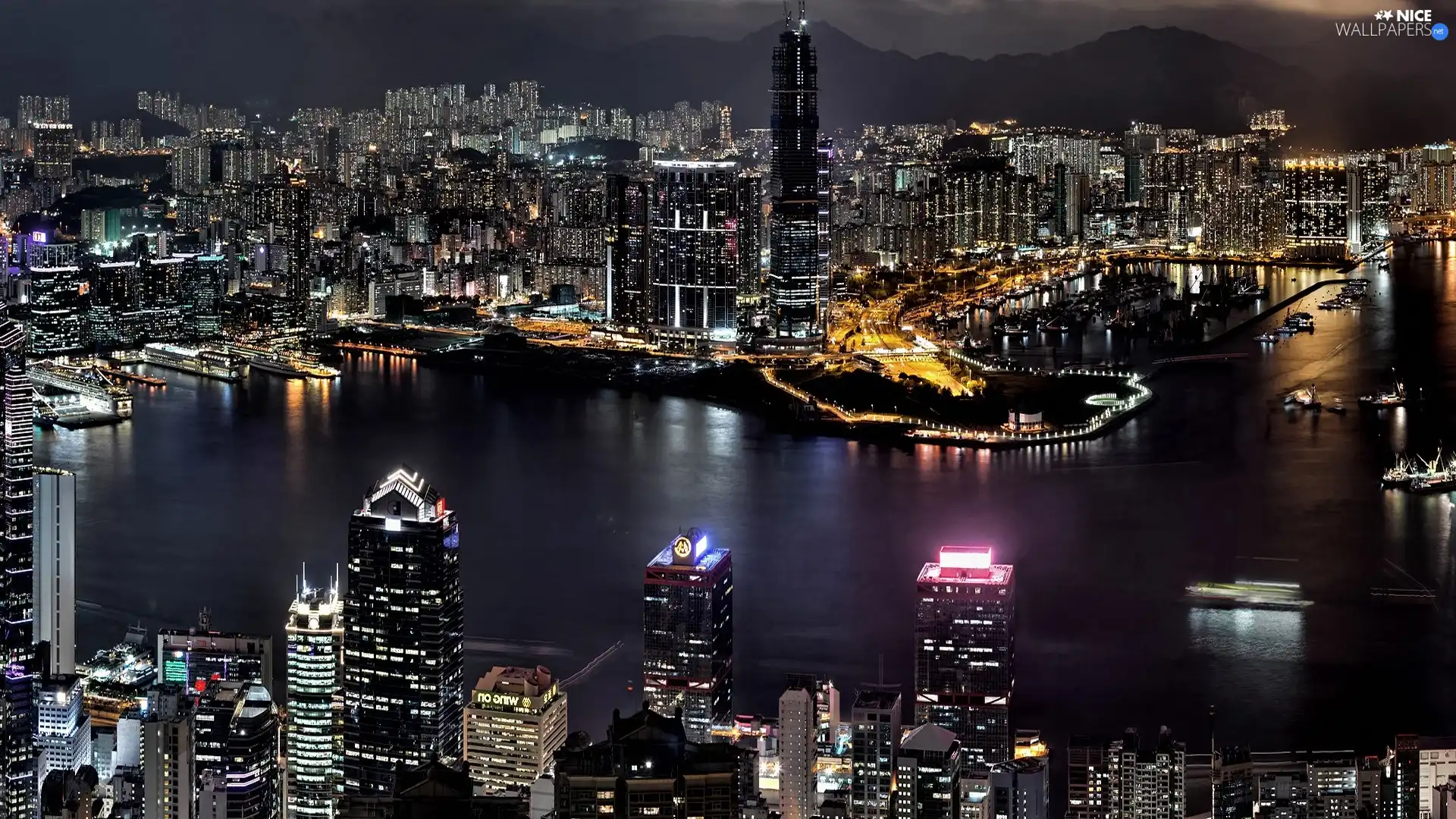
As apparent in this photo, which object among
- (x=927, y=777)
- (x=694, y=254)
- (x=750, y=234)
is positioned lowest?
(x=927, y=777)

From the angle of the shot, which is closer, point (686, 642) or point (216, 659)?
point (686, 642)

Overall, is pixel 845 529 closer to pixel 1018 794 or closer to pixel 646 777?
pixel 1018 794

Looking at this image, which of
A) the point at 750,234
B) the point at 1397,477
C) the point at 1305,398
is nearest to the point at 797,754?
the point at 1397,477

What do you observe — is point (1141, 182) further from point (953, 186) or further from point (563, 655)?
point (563, 655)

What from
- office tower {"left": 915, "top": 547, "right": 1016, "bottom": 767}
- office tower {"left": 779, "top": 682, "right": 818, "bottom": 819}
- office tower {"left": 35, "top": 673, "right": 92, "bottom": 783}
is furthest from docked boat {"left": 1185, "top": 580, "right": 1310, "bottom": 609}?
office tower {"left": 35, "top": 673, "right": 92, "bottom": 783}

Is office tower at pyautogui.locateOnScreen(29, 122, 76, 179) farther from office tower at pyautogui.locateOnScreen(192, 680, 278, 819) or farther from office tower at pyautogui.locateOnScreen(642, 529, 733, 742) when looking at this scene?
office tower at pyautogui.locateOnScreen(192, 680, 278, 819)

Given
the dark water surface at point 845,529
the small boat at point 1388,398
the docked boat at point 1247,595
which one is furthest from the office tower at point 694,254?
the docked boat at point 1247,595

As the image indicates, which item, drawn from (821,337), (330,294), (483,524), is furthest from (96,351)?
(483,524)
